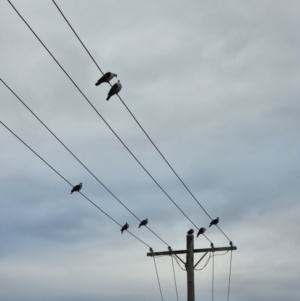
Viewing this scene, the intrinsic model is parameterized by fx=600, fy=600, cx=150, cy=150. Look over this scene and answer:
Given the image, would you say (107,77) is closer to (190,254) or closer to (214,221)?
(190,254)

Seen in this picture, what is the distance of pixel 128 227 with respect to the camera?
2530cm

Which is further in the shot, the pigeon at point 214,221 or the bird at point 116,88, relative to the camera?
the pigeon at point 214,221

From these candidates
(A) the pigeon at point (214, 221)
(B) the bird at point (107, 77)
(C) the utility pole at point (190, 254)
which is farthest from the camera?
(A) the pigeon at point (214, 221)

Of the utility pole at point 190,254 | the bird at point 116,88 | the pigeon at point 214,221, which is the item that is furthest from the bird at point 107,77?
Answer: the pigeon at point 214,221

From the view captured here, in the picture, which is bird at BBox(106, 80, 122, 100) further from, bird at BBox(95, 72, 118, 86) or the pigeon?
the pigeon

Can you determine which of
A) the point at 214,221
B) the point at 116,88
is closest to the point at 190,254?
the point at 116,88

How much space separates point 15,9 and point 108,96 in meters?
6.47

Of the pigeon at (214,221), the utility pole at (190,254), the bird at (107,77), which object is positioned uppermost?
the pigeon at (214,221)

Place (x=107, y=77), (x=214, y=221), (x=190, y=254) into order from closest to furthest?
(x=107, y=77)
(x=190, y=254)
(x=214, y=221)

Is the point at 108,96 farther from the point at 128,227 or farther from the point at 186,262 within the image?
the point at 128,227

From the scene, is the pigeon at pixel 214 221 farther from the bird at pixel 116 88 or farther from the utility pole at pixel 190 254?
Result: the bird at pixel 116 88

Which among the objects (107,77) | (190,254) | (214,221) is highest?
(214,221)

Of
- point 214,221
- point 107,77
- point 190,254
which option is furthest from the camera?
point 214,221

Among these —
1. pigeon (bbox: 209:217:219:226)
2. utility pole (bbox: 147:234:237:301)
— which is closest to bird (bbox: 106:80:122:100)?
utility pole (bbox: 147:234:237:301)
